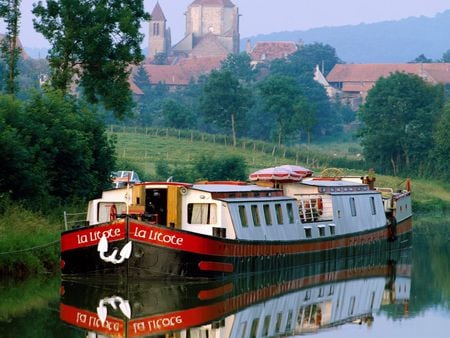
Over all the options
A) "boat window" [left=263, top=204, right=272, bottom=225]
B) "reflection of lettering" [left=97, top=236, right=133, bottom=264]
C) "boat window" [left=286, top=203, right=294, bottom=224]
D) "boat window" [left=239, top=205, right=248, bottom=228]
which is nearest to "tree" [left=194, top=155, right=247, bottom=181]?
"boat window" [left=286, top=203, right=294, bottom=224]

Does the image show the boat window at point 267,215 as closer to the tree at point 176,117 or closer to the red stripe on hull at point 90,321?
the red stripe on hull at point 90,321

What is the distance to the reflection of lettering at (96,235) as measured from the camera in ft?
96.5

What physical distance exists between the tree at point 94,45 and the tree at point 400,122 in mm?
46709

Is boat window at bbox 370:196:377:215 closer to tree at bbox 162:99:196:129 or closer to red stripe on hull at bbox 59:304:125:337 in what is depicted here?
red stripe on hull at bbox 59:304:125:337

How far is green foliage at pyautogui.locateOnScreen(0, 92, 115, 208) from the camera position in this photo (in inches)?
1373

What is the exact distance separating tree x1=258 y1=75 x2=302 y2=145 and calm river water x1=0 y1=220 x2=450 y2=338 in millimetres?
69101

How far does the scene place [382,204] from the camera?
44.0m

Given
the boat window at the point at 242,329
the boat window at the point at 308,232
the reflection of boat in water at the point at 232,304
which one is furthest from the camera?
the boat window at the point at 308,232

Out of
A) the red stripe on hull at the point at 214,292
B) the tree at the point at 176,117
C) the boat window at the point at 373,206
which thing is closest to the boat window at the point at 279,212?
the red stripe on hull at the point at 214,292

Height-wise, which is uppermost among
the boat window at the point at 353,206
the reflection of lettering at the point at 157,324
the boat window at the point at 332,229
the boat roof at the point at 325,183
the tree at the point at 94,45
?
the tree at the point at 94,45

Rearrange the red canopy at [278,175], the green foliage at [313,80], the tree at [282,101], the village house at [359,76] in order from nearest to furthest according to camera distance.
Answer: the red canopy at [278,175] → the tree at [282,101] → the green foliage at [313,80] → the village house at [359,76]

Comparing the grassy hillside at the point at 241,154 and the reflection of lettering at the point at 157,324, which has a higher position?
the reflection of lettering at the point at 157,324

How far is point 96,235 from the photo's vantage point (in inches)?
1167

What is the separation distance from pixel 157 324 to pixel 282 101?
8154 centimetres
